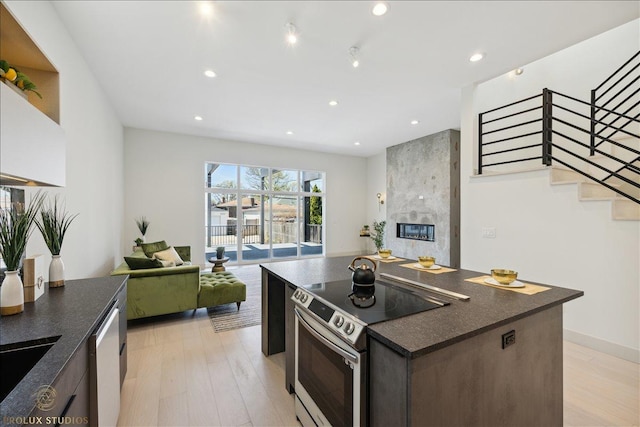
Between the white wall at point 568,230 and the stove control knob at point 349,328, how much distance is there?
290 cm

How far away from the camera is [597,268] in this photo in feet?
8.62

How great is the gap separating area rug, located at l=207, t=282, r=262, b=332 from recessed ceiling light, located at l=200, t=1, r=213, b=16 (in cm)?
319

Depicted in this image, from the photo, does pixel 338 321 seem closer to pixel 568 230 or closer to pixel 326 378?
pixel 326 378

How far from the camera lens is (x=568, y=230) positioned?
2.81 metres

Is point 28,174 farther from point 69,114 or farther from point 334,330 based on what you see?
point 69,114

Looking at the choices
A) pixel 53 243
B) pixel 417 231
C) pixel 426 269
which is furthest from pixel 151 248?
pixel 417 231

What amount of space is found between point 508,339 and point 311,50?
3.10 m

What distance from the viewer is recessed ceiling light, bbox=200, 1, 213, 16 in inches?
90.6

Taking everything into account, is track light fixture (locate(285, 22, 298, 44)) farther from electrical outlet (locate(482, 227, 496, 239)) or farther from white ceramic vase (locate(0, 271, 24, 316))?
electrical outlet (locate(482, 227, 496, 239))

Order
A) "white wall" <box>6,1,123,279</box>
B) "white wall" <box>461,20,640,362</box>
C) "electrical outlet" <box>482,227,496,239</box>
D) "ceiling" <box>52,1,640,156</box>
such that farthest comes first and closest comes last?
"electrical outlet" <box>482,227,496,239</box>, "white wall" <box>461,20,640,362</box>, "ceiling" <box>52,1,640,156</box>, "white wall" <box>6,1,123,279</box>

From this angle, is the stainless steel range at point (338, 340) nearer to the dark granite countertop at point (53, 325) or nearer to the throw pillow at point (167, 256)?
the dark granite countertop at point (53, 325)

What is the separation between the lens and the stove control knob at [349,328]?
1.17 metres

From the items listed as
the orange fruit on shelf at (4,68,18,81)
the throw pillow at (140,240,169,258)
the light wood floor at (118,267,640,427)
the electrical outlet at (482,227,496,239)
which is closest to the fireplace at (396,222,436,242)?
the electrical outlet at (482,227,496,239)

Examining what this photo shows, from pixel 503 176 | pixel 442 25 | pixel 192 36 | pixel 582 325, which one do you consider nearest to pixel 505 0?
pixel 442 25
